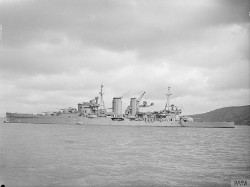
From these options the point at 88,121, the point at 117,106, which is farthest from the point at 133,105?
the point at 88,121

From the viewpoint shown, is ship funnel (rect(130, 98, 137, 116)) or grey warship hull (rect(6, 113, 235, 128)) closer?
grey warship hull (rect(6, 113, 235, 128))

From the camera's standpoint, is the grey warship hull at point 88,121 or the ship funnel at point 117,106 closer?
the grey warship hull at point 88,121

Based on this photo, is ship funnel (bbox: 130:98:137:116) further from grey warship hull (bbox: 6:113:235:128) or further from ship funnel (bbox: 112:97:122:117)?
grey warship hull (bbox: 6:113:235:128)

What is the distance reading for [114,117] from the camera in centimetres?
7769

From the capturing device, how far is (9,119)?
287 ft

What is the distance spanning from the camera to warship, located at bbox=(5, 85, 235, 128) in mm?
76375

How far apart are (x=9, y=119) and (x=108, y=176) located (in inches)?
3345

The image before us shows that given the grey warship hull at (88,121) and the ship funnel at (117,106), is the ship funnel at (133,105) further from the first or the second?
the grey warship hull at (88,121)

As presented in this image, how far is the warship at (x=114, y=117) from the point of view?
3007 inches

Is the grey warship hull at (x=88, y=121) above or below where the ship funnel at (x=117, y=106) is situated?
below

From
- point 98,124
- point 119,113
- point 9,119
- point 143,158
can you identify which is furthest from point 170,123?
point 143,158

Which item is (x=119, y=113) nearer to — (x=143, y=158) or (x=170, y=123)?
(x=170, y=123)

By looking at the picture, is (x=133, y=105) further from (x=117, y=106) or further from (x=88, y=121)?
(x=88, y=121)

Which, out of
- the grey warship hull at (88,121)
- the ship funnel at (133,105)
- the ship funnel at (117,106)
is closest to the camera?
the grey warship hull at (88,121)
